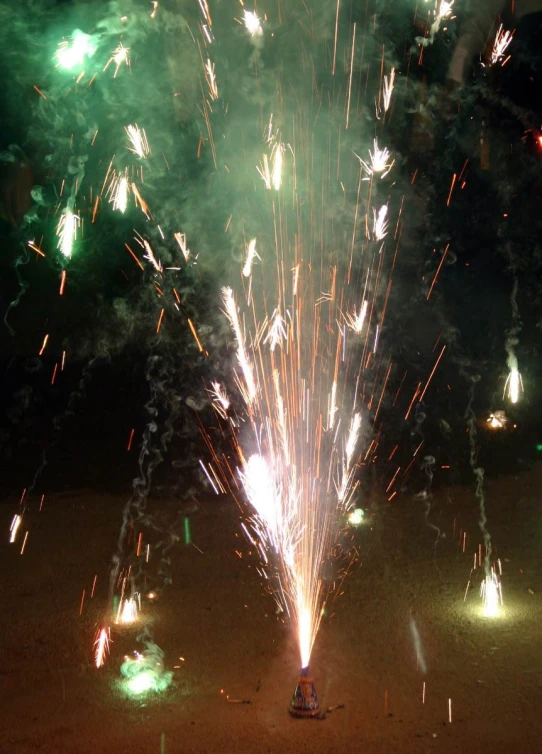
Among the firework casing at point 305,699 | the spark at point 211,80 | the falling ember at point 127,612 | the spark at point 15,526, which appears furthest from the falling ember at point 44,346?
the firework casing at point 305,699

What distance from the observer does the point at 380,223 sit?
768 centimetres

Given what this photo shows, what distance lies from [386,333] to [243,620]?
400 centimetres

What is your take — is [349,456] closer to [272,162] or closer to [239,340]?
[239,340]

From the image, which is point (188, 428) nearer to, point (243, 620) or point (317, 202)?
point (317, 202)

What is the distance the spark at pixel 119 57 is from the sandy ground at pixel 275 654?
146 inches

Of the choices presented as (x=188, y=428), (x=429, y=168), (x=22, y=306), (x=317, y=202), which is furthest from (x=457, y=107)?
(x=22, y=306)

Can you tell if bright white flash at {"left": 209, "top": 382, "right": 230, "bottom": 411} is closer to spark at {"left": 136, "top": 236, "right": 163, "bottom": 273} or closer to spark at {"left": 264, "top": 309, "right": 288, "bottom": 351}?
spark at {"left": 264, "top": 309, "right": 288, "bottom": 351}

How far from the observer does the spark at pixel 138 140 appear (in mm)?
6416

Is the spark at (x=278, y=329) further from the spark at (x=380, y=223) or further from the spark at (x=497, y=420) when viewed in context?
the spark at (x=497, y=420)

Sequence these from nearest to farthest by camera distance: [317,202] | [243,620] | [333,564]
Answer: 1. [243,620]
2. [333,564]
3. [317,202]

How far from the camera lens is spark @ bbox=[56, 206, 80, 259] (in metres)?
7.22

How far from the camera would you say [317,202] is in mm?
6527

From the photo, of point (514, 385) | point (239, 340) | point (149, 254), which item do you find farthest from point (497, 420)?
point (149, 254)

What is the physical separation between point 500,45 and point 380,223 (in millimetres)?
1902
